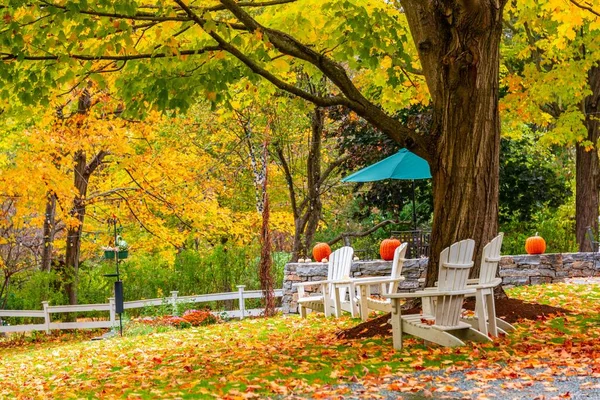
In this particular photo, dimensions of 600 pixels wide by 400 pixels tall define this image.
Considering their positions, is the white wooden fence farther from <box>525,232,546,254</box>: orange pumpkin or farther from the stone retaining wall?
<box>525,232,546,254</box>: orange pumpkin

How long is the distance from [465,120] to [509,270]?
5759mm

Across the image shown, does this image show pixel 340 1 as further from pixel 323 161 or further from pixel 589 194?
pixel 323 161

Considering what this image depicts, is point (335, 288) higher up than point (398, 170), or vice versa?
point (398, 170)

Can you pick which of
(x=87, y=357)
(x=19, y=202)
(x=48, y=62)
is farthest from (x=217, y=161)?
(x=48, y=62)

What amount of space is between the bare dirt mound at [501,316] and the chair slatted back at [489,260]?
115cm

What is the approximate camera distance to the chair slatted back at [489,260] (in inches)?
290

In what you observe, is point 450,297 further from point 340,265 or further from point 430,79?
point 340,265

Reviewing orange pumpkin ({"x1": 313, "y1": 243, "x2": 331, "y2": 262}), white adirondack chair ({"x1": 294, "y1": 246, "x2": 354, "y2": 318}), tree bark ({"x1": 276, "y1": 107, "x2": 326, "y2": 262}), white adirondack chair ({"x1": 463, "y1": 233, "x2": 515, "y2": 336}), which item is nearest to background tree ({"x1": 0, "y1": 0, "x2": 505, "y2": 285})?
white adirondack chair ({"x1": 463, "y1": 233, "x2": 515, "y2": 336})

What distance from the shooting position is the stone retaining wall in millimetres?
12773

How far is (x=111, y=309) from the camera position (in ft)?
51.4

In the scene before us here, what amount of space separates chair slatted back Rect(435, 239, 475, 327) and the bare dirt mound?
1.27 metres

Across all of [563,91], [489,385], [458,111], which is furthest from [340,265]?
[563,91]

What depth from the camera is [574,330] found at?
7926 millimetres

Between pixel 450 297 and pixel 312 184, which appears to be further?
pixel 312 184
